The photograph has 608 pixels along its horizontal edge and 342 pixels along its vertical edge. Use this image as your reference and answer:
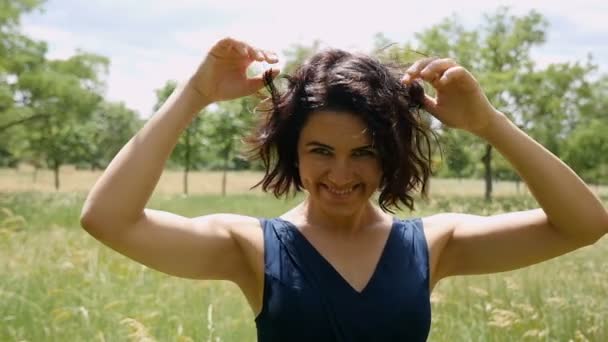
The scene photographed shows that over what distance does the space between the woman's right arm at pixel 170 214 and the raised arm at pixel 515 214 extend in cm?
49

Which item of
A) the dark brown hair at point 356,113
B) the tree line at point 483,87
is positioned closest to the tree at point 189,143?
the tree line at point 483,87

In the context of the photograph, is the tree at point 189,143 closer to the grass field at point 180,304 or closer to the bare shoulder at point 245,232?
the grass field at point 180,304

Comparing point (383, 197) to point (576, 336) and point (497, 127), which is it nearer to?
point (497, 127)

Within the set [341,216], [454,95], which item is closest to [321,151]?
[341,216]

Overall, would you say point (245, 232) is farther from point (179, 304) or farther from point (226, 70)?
point (179, 304)

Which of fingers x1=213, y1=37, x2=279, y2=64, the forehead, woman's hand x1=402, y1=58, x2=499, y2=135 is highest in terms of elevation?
fingers x1=213, y1=37, x2=279, y2=64

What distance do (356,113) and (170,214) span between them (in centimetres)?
55

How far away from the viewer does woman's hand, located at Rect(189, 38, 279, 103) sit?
1.72 metres

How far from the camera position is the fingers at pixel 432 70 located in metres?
1.74

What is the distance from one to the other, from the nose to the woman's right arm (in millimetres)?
264

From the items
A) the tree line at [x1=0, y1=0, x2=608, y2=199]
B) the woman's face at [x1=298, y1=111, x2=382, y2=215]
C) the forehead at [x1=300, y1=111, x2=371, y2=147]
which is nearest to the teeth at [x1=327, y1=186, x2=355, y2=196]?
the woman's face at [x1=298, y1=111, x2=382, y2=215]

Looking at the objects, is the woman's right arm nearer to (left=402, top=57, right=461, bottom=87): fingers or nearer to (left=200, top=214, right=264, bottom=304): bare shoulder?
(left=200, top=214, right=264, bottom=304): bare shoulder

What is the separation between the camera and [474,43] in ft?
103

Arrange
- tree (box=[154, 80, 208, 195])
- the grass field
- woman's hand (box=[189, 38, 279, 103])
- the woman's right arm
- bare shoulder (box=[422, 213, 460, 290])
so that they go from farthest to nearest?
tree (box=[154, 80, 208, 195]) < the grass field < bare shoulder (box=[422, 213, 460, 290]) < woman's hand (box=[189, 38, 279, 103]) < the woman's right arm
